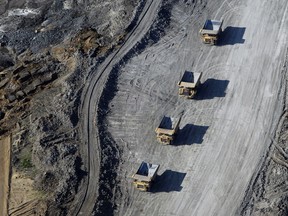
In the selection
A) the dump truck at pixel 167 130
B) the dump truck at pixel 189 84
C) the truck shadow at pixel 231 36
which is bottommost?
the dump truck at pixel 167 130

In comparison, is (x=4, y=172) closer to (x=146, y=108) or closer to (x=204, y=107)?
(x=146, y=108)

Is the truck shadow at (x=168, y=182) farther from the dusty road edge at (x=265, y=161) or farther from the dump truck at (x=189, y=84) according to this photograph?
the dump truck at (x=189, y=84)

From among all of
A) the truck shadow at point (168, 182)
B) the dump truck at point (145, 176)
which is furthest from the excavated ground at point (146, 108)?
the dump truck at point (145, 176)

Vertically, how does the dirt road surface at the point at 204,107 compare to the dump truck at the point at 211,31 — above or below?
below

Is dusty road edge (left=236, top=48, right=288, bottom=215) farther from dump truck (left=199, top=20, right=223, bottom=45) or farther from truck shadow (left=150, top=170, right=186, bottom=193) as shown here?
dump truck (left=199, top=20, right=223, bottom=45)

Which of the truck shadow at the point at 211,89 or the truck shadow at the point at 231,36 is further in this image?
the truck shadow at the point at 231,36

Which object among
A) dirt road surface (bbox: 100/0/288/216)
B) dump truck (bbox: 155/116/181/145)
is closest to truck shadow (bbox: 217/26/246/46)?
dirt road surface (bbox: 100/0/288/216)
